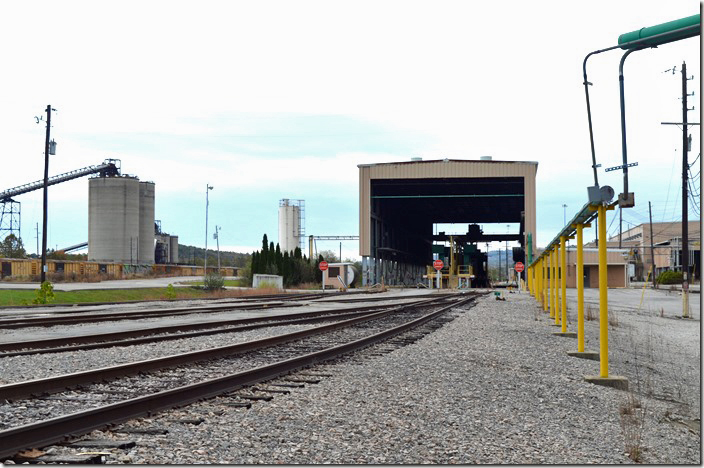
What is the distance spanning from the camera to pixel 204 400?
7.69 meters

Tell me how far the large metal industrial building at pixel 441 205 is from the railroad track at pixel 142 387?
146 feet

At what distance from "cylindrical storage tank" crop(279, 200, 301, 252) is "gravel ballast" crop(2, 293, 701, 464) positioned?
320 ft

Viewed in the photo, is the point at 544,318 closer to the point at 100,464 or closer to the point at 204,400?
the point at 204,400

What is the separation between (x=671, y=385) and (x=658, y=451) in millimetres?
5376

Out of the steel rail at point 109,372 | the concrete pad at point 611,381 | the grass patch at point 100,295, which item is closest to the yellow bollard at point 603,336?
the concrete pad at point 611,381

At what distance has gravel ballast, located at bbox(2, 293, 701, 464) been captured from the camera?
5824 millimetres

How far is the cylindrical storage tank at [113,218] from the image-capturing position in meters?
91.4

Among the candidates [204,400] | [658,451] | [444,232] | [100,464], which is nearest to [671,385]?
[658,451]

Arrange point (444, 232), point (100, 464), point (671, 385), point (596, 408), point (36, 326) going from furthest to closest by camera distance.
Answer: point (444, 232) < point (36, 326) < point (671, 385) < point (596, 408) < point (100, 464)

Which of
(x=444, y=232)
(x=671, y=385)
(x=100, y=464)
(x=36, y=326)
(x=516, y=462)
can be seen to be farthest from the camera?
(x=444, y=232)

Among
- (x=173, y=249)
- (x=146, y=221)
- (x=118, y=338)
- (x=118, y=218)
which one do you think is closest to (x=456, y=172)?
(x=118, y=218)

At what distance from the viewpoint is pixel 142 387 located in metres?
8.47

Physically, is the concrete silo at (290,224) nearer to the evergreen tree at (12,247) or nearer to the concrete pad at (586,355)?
the evergreen tree at (12,247)

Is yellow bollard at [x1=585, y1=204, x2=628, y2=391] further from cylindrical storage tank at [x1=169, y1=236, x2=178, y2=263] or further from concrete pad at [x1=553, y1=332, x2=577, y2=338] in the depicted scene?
cylindrical storage tank at [x1=169, y1=236, x2=178, y2=263]
